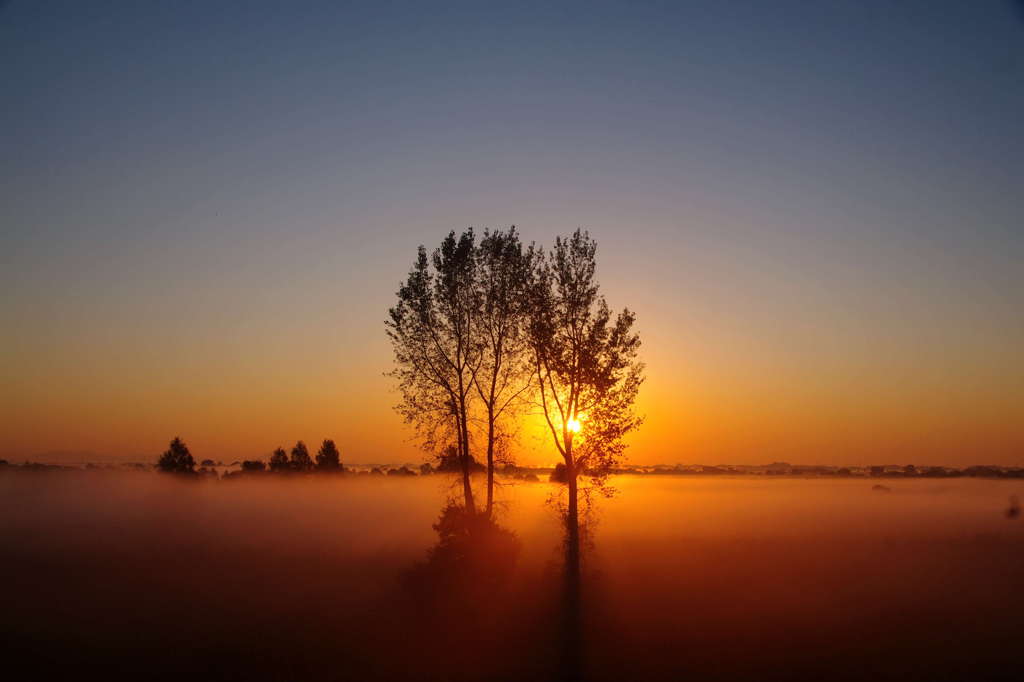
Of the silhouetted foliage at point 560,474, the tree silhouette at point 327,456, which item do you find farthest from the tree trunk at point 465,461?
the tree silhouette at point 327,456

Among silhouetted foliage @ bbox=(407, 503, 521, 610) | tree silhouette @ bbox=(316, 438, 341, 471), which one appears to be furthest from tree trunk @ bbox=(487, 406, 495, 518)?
tree silhouette @ bbox=(316, 438, 341, 471)

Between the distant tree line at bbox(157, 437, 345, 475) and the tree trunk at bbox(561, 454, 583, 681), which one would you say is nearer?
the tree trunk at bbox(561, 454, 583, 681)

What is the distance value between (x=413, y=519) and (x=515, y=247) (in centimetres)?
5035

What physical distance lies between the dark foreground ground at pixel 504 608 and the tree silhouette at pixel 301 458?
104m

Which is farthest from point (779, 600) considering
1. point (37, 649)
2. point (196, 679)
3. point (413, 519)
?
point (413, 519)

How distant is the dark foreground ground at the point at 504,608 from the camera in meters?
23.1

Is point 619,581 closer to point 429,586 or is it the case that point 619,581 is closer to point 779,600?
point 779,600

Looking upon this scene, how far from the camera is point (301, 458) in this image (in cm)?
16862

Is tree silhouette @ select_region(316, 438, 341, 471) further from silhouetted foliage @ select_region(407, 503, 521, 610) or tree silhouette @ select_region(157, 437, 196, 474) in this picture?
silhouetted foliage @ select_region(407, 503, 521, 610)

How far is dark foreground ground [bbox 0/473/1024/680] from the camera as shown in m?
23.1

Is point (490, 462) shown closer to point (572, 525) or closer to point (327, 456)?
point (572, 525)

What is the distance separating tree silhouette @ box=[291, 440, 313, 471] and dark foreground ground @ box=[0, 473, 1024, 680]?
343 ft

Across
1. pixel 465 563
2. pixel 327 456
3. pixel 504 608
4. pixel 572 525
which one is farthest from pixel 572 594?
pixel 327 456

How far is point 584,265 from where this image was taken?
1437 inches
